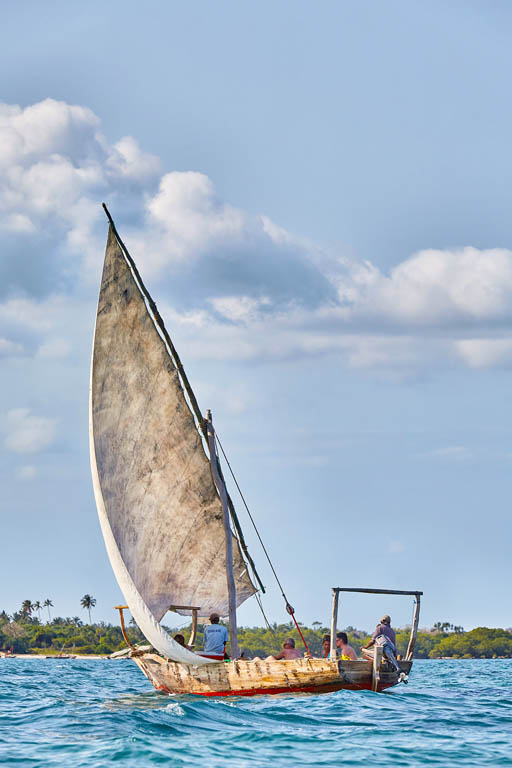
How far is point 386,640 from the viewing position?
954 inches

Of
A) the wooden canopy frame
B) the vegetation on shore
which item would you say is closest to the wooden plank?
the wooden canopy frame

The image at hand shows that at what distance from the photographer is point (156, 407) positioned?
86.7ft

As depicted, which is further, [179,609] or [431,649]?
[431,649]

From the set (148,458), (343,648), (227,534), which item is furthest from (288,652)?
(148,458)

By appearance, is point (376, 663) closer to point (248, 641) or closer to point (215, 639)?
point (215, 639)

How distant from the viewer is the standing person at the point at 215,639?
25.2 meters

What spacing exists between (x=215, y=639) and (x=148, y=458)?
5130mm

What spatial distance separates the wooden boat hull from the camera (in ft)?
75.0

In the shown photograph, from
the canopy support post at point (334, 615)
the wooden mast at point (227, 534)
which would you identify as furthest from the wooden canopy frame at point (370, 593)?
the wooden mast at point (227, 534)

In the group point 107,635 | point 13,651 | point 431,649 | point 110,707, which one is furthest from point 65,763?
point 431,649

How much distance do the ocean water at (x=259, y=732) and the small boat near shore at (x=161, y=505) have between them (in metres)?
0.85

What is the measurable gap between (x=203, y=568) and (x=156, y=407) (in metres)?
4.96

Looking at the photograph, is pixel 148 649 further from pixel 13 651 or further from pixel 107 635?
pixel 107 635

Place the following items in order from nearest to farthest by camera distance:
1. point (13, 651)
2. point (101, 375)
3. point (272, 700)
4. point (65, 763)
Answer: point (65, 763) < point (272, 700) < point (101, 375) < point (13, 651)
